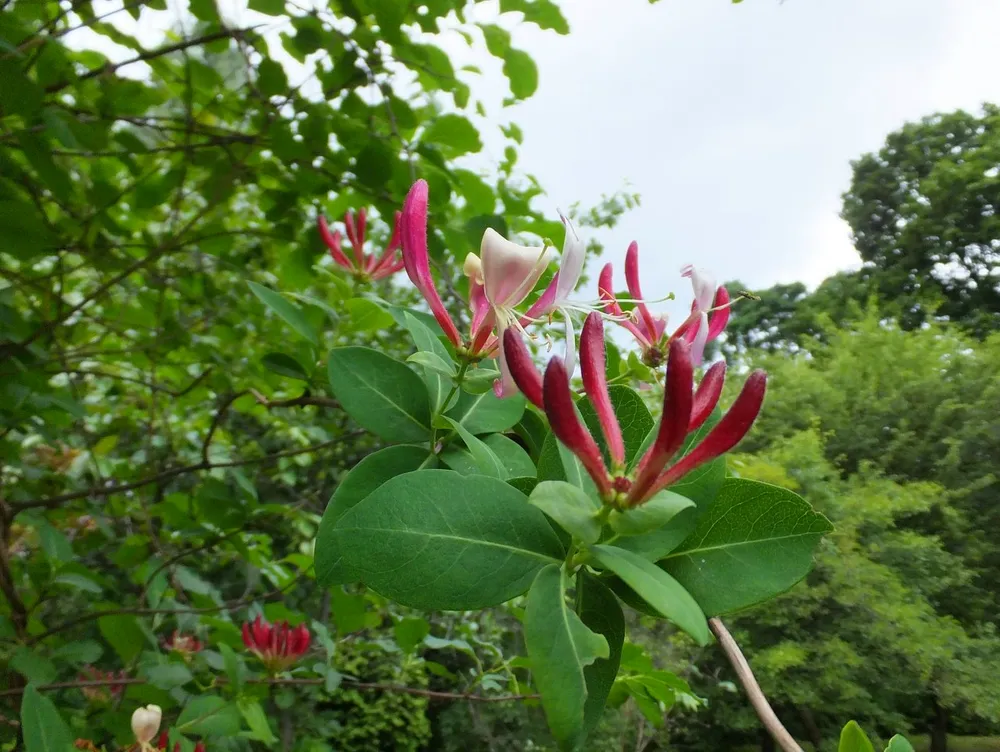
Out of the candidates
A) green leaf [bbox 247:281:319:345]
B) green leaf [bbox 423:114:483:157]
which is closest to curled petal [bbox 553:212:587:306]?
green leaf [bbox 247:281:319:345]

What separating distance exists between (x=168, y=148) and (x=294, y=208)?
6.5 inches

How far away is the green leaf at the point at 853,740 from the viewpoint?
1.10 ft

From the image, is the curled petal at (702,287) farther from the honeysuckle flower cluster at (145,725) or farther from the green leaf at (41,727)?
the honeysuckle flower cluster at (145,725)

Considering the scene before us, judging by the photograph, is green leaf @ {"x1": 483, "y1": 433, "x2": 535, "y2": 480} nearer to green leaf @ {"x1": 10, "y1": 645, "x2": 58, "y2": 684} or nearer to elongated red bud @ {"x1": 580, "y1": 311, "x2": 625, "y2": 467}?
elongated red bud @ {"x1": 580, "y1": 311, "x2": 625, "y2": 467}

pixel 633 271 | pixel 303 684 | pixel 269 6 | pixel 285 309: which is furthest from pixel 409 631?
pixel 269 6

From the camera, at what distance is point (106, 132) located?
0.83 metres

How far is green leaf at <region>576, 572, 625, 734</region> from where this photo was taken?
0.24m

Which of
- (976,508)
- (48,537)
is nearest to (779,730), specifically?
(48,537)

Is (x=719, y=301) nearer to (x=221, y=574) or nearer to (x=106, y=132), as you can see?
(x=106, y=132)

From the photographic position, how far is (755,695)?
0.31 metres

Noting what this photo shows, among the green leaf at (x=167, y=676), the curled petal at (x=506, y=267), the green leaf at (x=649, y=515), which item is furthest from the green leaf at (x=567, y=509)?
the green leaf at (x=167, y=676)

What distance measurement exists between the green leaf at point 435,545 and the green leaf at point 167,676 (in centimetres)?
68

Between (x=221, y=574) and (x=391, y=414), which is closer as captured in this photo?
(x=391, y=414)

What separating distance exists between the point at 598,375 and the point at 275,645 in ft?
2.77
